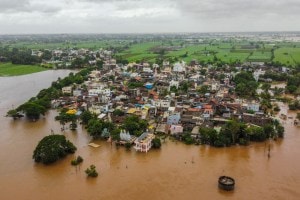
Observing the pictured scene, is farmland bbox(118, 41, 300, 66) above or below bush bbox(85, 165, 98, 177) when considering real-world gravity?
above

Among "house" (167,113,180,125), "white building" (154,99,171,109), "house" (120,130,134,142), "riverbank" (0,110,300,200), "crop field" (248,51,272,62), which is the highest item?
"crop field" (248,51,272,62)

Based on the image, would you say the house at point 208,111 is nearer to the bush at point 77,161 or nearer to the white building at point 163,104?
the white building at point 163,104

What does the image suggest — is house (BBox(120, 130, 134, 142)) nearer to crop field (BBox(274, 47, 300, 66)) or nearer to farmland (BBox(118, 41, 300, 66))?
farmland (BBox(118, 41, 300, 66))

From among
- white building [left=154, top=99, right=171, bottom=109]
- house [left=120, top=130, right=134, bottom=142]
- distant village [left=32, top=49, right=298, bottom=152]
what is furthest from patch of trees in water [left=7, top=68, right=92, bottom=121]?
white building [left=154, top=99, right=171, bottom=109]

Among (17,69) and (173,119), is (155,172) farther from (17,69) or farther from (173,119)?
(17,69)

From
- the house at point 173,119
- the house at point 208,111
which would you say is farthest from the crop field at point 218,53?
the house at point 173,119

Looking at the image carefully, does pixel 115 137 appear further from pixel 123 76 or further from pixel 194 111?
pixel 123 76

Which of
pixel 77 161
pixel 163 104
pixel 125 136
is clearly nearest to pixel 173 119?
pixel 163 104
